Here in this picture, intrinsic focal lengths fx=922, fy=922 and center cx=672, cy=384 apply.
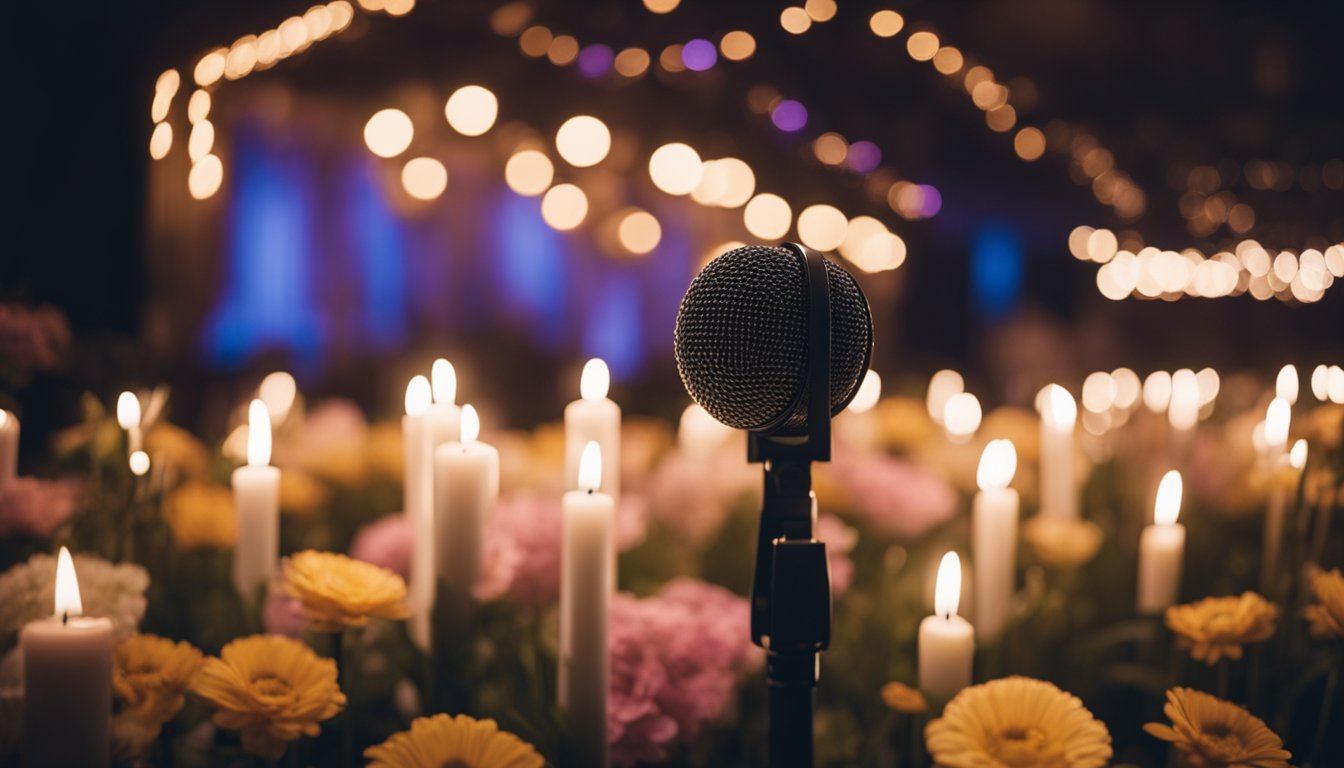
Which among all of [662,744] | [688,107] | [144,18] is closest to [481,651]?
[662,744]

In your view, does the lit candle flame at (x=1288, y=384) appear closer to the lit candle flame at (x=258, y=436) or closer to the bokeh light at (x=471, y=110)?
the lit candle flame at (x=258, y=436)

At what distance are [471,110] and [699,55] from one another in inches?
162

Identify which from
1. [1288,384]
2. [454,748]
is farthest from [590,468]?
[1288,384]

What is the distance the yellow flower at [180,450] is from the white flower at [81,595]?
0.49 meters

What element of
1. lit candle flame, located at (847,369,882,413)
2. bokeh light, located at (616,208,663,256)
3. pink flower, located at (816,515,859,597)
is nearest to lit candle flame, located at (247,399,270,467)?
pink flower, located at (816,515,859,597)

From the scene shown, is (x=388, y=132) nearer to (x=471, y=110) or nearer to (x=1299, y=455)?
(x=471, y=110)

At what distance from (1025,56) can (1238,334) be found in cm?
358

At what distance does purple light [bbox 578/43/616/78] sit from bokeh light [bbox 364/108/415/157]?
4276 mm

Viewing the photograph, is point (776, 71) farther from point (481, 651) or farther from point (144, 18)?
point (481, 651)

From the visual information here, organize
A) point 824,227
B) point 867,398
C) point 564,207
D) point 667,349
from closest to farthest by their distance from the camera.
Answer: point 867,398, point 824,227, point 667,349, point 564,207

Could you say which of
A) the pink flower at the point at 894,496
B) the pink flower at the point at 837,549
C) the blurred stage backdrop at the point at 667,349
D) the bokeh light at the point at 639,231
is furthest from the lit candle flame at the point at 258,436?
the bokeh light at the point at 639,231

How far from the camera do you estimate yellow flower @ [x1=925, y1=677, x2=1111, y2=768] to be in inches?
25.1

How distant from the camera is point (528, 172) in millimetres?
7637

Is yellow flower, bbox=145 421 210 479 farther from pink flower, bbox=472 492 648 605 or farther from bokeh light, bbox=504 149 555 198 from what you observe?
bokeh light, bbox=504 149 555 198
